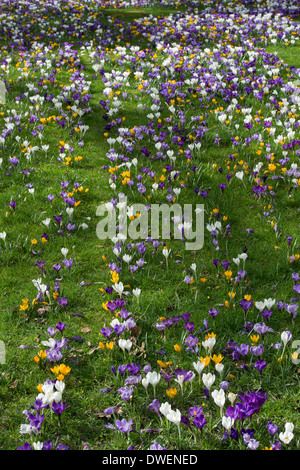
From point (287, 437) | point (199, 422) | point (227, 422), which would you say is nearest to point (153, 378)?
point (199, 422)

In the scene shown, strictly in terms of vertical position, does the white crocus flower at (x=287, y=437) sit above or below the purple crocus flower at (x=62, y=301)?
above

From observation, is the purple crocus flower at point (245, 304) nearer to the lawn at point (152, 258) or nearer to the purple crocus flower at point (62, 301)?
the lawn at point (152, 258)

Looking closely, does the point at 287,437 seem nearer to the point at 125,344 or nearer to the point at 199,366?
the point at 199,366

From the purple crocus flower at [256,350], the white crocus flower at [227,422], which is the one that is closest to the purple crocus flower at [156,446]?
the white crocus flower at [227,422]

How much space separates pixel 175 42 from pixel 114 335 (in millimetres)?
11867

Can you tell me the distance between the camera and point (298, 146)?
7641 millimetres

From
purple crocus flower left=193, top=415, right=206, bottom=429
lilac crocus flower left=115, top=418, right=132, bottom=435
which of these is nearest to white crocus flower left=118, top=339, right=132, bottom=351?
lilac crocus flower left=115, top=418, right=132, bottom=435

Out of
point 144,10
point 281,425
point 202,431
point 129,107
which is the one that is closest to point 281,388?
point 281,425

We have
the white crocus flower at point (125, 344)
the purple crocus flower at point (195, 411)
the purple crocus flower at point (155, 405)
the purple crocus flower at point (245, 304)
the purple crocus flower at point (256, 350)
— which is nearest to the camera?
the purple crocus flower at point (195, 411)

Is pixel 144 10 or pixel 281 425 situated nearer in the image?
pixel 281 425

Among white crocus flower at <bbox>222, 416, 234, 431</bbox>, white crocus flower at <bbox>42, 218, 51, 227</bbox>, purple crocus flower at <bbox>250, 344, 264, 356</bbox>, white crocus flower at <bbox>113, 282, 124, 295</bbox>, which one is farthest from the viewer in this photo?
white crocus flower at <bbox>42, 218, 51, 227</bbox>

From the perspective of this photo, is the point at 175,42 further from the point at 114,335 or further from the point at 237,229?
the point at 114,335

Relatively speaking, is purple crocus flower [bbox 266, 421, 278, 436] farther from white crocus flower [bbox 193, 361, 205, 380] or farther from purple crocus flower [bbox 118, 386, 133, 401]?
purple crocus flower [bbox 118, 386, 133, 401]
